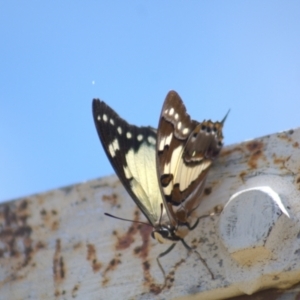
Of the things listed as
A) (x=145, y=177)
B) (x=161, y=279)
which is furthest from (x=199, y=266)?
(x=145, y=177)

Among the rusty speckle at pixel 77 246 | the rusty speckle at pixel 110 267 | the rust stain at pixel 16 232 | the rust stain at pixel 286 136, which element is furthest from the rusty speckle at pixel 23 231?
the rust stain at pixel 286 136

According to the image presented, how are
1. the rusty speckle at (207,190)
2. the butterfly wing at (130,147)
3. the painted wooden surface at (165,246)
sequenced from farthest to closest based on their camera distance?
1. the butterfly wing at (130,147)
2. the rusty speckle at (207,190)
3. the painted wooden surface at (165,246)

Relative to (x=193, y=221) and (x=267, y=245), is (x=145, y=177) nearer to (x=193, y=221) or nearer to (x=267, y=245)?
(x=193, y=221)

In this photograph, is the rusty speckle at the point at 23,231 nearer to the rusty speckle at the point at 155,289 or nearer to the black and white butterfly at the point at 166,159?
the black and white butterfly at the point at 166,159

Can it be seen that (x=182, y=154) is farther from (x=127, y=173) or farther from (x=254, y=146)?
(x=254, y=146)

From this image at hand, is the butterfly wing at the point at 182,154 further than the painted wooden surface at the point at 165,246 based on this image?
Yes

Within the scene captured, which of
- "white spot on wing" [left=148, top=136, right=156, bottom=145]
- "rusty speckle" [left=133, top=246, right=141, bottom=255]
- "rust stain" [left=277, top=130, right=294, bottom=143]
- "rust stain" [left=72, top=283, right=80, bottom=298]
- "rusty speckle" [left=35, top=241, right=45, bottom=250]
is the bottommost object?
"rust stain" [left=72, top=283, right=80, bottom=298]

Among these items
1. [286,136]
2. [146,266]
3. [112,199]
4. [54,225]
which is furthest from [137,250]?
[286,136]

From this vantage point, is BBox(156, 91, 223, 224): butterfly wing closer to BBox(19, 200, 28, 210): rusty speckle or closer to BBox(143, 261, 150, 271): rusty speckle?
BBox(143, 261, 150, 271): rusty speckle

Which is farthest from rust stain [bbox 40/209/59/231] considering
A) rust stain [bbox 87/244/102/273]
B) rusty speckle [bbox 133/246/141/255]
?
rusty speckle [bbox 133/246/141/255]
